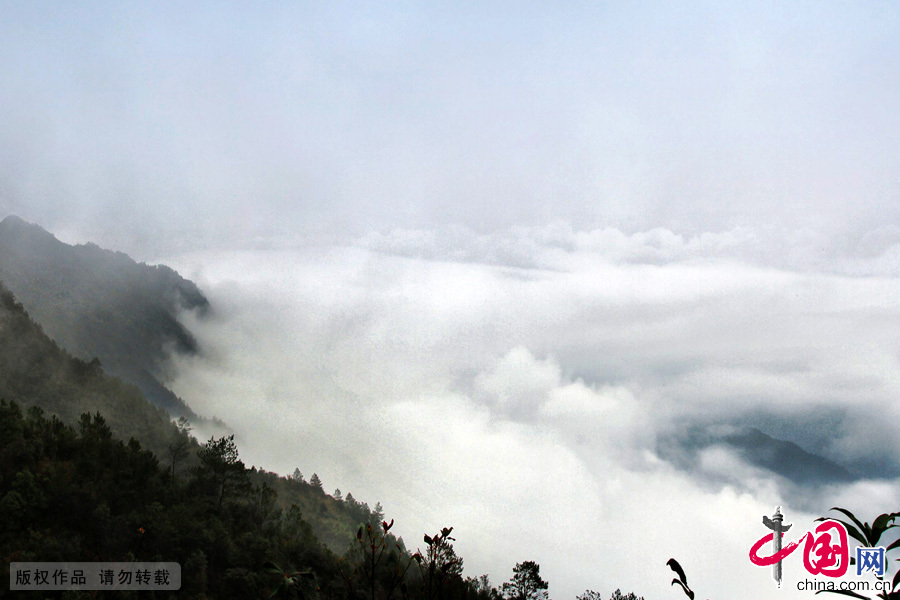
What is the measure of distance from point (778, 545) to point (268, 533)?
384ft

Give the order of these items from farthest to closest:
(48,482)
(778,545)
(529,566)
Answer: (529,566) → (48,482) → (778,545)

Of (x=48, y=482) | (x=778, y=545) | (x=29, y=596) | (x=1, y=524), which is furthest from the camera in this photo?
(x=48, y=482)

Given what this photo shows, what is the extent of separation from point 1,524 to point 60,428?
36.1 m

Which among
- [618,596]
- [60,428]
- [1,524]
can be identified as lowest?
[618,596]

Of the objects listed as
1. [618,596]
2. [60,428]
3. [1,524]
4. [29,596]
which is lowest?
[618,596]

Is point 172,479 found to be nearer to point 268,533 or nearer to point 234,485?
point 234,485

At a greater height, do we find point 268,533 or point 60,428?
point 60,428

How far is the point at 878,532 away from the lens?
9094mm

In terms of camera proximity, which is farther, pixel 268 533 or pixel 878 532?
pixel 268 533

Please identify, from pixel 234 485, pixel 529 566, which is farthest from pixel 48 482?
pixel 529 566

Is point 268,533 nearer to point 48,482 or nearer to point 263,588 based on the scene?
point 263,588

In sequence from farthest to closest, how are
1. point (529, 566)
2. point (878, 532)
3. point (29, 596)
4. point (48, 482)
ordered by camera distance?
point (529, 566) → point (48, 482) → point (29, 596) → point (878, 532)

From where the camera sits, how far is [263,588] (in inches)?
4188

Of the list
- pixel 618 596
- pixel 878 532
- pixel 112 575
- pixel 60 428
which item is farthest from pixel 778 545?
pixel 60 428
